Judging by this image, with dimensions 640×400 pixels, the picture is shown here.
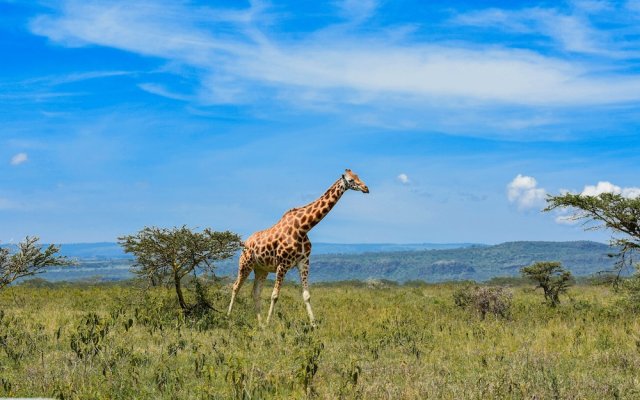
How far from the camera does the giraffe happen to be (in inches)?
630

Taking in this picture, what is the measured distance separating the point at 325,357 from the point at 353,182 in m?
6.39

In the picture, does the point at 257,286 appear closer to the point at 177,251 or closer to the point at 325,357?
the point at 177,251

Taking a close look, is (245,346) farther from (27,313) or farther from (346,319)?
(27,313)

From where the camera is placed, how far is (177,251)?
16.7m

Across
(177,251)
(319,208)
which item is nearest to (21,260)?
(177,251)

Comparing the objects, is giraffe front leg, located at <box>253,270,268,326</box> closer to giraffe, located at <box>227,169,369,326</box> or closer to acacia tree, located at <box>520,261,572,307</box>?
giraffe, located at <box>227,169,369,326</box>

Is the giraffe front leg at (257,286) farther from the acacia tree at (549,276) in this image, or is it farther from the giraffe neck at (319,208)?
the acacia tree at (549,276)

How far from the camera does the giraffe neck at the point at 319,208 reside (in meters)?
16.4


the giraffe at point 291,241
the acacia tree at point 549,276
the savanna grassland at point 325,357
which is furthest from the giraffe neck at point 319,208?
the acacia tree at point 549,276

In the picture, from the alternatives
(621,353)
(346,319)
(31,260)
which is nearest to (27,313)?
(31,260)

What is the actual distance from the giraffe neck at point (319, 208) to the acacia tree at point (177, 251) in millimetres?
2264

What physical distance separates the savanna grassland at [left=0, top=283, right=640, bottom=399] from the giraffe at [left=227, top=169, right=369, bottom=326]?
52.7 inches

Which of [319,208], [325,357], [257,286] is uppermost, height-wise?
[319,208]

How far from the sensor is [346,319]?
17.1 meters
